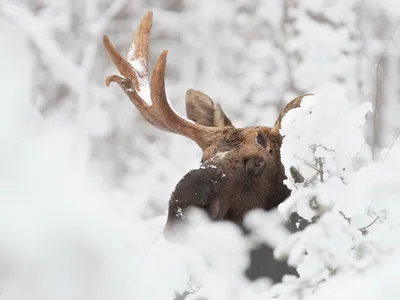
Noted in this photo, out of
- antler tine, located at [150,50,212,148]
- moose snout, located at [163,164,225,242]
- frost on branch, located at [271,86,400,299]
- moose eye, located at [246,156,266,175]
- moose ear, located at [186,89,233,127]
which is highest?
moose ear, located at [186,89,233,127]

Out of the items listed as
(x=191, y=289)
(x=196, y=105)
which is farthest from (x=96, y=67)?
(x=191, y=289)

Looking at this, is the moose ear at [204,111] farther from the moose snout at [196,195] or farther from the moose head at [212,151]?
the moose snout at [196,195]

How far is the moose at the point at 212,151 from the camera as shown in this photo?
309cm

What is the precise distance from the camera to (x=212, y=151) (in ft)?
12.0

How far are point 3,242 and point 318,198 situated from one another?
2.58 feet

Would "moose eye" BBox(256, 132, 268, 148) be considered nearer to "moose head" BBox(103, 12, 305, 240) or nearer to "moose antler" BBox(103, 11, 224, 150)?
"moose head" BBox(103, 12, 305, 240)

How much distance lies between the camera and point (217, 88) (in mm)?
13203

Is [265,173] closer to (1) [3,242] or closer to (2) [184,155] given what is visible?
(1) [3,242]

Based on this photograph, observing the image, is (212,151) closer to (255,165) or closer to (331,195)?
(255,165)

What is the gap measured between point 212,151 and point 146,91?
0.69 metres

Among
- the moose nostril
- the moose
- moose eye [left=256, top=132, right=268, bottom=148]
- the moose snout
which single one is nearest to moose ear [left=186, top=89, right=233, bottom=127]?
the moose

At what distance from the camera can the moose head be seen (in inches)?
122

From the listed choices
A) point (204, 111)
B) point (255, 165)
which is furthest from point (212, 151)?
point (204, 111)

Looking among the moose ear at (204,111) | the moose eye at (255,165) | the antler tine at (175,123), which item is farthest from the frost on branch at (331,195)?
the moose ear at (204,111)
